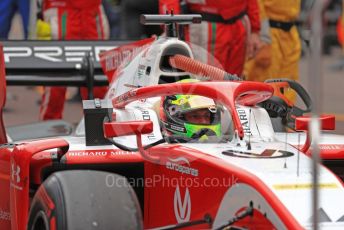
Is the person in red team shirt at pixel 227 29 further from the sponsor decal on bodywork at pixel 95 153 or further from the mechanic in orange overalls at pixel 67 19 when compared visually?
the sponsor decal on bodywork at pixel 95 153

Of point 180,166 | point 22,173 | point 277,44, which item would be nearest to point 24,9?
point 277,44

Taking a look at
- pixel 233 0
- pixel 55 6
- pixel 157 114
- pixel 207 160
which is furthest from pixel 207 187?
pixel 55 6

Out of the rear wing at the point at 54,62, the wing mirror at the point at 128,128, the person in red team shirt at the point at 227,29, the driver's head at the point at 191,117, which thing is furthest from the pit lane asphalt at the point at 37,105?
the wing mirror at the point at 128,128

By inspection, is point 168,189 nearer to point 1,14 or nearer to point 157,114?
point 157,114

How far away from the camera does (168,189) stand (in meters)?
4.35

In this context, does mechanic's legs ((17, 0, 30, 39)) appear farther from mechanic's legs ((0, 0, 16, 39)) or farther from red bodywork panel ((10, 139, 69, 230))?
red bodywork panel ((10, 139, 69, 230))

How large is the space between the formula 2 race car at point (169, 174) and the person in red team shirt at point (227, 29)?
303cm

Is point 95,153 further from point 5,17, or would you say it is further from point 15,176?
point 5,17

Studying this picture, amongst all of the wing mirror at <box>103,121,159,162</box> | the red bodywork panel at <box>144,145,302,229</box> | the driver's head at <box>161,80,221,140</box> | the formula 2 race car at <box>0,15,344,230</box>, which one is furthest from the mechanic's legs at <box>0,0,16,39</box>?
the wing mirror at <box>103,121,159,162</box>

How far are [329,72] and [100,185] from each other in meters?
11.7

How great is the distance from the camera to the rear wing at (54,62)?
7172mm

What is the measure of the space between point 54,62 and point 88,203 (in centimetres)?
343

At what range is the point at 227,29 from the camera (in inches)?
334

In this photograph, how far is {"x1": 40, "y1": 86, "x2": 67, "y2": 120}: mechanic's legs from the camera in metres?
8.35
